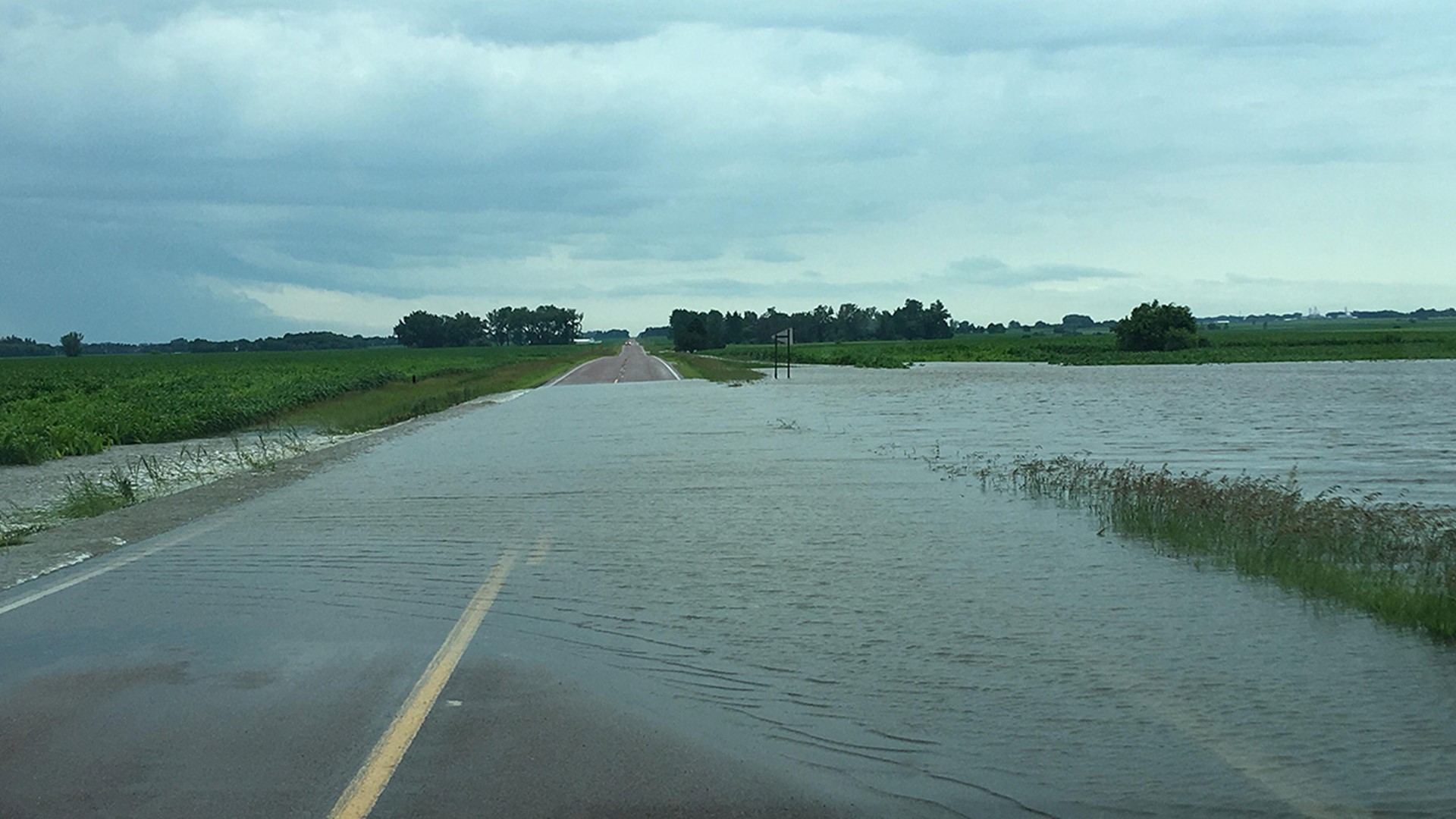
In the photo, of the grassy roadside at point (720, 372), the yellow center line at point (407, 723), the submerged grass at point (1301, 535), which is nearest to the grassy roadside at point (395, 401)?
the grassy roadside at point (720, 372)

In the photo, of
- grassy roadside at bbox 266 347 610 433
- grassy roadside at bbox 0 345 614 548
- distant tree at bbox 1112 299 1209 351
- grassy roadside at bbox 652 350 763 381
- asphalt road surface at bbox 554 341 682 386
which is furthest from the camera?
distant tree at bbox 1112 299 1209 351

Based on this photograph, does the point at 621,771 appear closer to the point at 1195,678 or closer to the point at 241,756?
the point at 241,756

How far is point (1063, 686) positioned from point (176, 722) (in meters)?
4.95

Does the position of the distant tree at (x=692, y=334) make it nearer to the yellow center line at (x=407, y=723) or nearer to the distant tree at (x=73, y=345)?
the distant tree at (x=73, y=345)

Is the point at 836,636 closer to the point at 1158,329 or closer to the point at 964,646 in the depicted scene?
the point at 964,646

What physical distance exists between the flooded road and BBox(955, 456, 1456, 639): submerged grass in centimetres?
39

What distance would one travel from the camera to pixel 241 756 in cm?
589

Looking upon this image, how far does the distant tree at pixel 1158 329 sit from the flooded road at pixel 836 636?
99417 millimetres

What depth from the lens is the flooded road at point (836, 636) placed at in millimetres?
5766

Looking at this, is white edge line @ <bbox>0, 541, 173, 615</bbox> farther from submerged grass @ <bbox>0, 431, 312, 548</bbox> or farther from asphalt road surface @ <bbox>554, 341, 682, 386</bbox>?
asphalt road surface @ <bbox>554, 341, 682, 386</bbox>

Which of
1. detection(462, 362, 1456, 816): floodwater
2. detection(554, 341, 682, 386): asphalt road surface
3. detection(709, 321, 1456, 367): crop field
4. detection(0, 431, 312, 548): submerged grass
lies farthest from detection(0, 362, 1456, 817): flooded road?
detection(709, 321, 1456, 367): crop field

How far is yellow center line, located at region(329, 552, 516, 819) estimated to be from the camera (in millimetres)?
5254

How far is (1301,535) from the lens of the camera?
38.6ft

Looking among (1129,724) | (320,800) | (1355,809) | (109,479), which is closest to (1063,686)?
(1129,724)
